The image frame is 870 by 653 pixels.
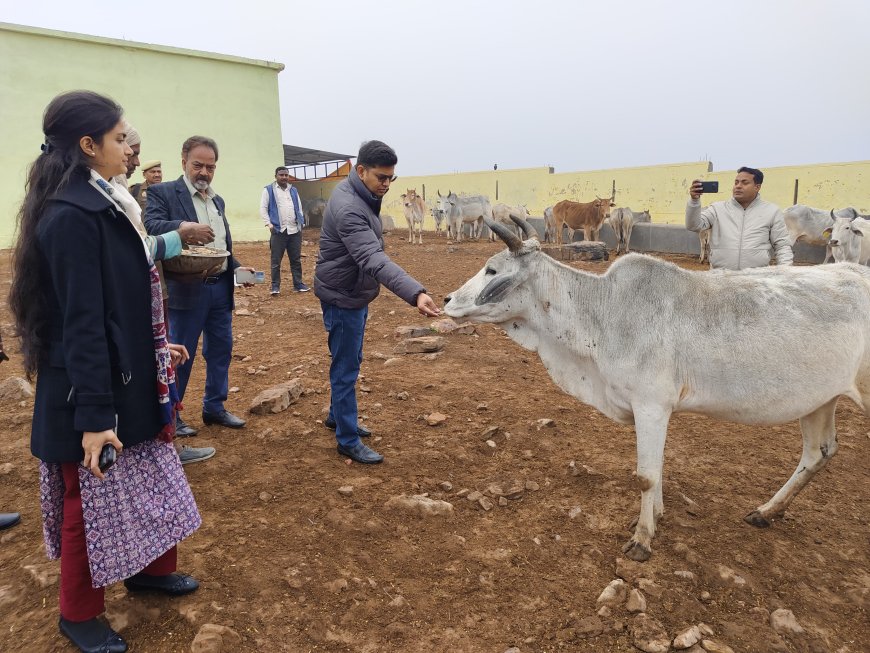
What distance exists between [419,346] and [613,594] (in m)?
3.72

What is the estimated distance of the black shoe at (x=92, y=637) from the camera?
2.04m

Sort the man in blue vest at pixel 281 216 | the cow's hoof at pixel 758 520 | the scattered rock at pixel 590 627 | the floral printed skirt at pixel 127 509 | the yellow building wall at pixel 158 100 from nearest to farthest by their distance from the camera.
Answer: the floral printed skirt at pixel 127 509 → the scattered rock at pixel 590 627 → the cow's hoof at pixel 758 520 → the man in blue vest at pixel 281 216 → the yellow building wall at pixel 158 100

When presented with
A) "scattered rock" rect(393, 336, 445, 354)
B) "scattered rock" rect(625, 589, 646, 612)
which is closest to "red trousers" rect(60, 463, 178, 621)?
"scattered rock" rect(625, 589, 646, 612)

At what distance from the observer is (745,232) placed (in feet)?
13.4

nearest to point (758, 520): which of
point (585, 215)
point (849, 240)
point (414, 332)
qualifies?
point (414, 332)

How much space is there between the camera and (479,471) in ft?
11.6

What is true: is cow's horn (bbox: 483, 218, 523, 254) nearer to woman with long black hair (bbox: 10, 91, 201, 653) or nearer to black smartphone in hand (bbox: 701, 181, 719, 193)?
woman with long black hair (bbox: 10, 91, 201, 653)

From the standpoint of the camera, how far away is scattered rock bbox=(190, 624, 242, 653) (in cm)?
208

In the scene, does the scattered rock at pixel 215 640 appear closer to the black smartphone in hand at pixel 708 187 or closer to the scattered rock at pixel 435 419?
the scattered rock at pixel 435 419

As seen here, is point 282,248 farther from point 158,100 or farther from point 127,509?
point 158,100

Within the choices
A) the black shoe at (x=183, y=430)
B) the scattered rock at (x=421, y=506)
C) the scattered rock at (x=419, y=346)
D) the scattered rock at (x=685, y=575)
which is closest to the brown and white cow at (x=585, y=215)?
the scattered rock at (x=419, y=346)

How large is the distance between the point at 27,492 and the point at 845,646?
4.01m

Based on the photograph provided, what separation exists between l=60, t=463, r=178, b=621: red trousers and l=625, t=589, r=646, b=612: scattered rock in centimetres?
203

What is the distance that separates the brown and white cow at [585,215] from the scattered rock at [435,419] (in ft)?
40.1
